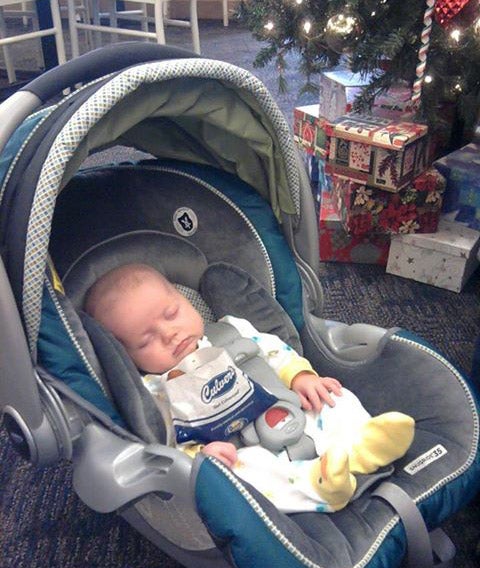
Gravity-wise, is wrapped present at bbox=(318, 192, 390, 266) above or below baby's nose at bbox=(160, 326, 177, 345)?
below

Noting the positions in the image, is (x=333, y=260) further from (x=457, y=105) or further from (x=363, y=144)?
(x=457, y=105)

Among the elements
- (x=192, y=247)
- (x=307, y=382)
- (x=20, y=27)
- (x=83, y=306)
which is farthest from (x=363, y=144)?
(x=20, y=27)

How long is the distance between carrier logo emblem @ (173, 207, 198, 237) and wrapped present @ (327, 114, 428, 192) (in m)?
0.69

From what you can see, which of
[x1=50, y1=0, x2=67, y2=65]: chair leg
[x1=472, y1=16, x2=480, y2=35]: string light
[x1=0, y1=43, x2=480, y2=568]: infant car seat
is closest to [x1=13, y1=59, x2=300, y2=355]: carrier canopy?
[x1=0, y1=43, x2=480, y2=568]: infant car seat

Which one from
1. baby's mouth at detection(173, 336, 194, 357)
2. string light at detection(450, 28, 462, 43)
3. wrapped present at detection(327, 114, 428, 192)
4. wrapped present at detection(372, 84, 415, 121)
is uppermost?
string light at detection(450, 28, 462, 43)

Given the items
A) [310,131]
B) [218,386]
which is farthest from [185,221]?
[310,131]

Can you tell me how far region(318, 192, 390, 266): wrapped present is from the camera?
1.93 metres

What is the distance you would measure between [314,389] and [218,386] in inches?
7.3

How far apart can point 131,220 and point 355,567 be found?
26.8 inches

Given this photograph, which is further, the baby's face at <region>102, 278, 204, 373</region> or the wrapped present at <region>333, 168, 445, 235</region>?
the wrapped present at <region>333, 168, 445, 235</region>

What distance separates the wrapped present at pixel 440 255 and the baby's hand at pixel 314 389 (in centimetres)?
82

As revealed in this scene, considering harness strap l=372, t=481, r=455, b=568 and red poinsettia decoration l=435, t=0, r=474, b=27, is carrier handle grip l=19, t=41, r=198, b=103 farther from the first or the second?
red poinsettia decoration l=435, t=0, r=474, b=27

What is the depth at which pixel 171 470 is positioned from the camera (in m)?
0.84

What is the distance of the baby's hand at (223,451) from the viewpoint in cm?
96
